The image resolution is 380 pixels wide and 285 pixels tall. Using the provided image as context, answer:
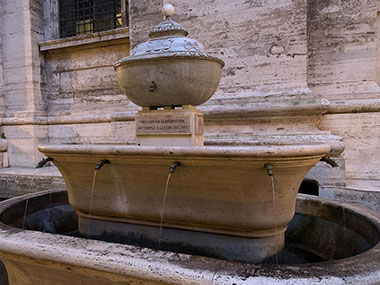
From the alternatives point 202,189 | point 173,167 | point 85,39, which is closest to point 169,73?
point 173,167

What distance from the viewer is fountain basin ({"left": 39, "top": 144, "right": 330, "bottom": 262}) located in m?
1.72

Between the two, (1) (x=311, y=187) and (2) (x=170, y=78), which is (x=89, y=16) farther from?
(1) (x=311, y=187)

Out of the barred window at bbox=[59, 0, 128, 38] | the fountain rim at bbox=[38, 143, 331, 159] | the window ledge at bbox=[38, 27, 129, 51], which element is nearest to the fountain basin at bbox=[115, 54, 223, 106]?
the fountain rim at bbox=[38, 143, 331, 159]

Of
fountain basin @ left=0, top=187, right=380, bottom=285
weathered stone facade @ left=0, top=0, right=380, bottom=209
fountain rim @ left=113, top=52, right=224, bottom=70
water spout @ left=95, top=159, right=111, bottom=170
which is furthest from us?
weathered stone facade @ left=0, top=0, right=380, bottom=209

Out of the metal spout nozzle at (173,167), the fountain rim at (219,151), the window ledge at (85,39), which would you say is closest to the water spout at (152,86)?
the fountain rim at (219,151)

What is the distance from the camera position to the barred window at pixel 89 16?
677 cm

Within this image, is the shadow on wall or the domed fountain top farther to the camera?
the shadow on wall

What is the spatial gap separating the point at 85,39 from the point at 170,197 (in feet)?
19.1

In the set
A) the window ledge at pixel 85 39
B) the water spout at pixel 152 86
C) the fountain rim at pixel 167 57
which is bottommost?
the water spout at pixel 152 86

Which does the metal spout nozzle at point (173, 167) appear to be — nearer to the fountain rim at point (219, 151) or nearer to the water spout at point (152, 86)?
the fountain rim at point (219, 151)

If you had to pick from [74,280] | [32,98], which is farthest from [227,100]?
[32,98]

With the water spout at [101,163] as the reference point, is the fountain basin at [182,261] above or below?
below

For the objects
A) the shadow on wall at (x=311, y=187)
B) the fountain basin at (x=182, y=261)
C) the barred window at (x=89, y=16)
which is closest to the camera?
the fountain basin at (x=182, y=261)

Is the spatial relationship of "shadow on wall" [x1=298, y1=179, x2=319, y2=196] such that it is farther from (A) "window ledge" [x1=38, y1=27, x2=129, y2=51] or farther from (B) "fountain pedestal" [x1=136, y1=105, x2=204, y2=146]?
(A) "window ledge" [x1=38, y1=27, x2=129, y2=51]
